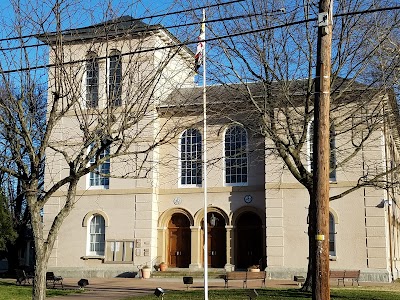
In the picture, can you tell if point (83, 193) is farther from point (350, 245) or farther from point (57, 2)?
point (57, 2)

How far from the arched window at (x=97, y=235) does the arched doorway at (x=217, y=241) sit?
6320mm

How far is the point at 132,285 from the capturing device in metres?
26.6

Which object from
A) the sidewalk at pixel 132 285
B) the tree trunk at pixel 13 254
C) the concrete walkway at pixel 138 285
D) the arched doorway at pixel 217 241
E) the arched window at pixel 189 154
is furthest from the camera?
the tree trunk at pixel 13 254

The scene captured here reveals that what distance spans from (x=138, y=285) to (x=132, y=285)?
30cm

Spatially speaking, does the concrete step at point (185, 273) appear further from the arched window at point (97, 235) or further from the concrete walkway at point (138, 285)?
the arched window at point (97, 235)

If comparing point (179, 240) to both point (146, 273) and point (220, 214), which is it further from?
point (146, 273)

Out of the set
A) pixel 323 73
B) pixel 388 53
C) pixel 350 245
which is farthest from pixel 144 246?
pixel 323 73

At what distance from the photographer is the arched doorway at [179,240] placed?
107ft

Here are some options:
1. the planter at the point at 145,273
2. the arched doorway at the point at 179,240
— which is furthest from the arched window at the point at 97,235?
the arched doorway at the point at 179,240

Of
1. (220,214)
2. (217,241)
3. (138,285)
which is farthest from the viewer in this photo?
(217,241)

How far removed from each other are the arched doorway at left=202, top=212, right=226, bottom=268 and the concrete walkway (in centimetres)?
331

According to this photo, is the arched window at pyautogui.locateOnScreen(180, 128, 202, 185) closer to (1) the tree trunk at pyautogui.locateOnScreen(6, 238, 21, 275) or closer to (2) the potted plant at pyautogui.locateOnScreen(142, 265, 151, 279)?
(2) the potted plant at pyautogui.locateOnScreen(142, 265, 151, 279)

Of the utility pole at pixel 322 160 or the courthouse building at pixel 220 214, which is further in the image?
the courthouse building at pixel 220 214

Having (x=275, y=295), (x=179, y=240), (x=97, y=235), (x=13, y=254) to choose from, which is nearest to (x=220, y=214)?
(x=179, y=240)
